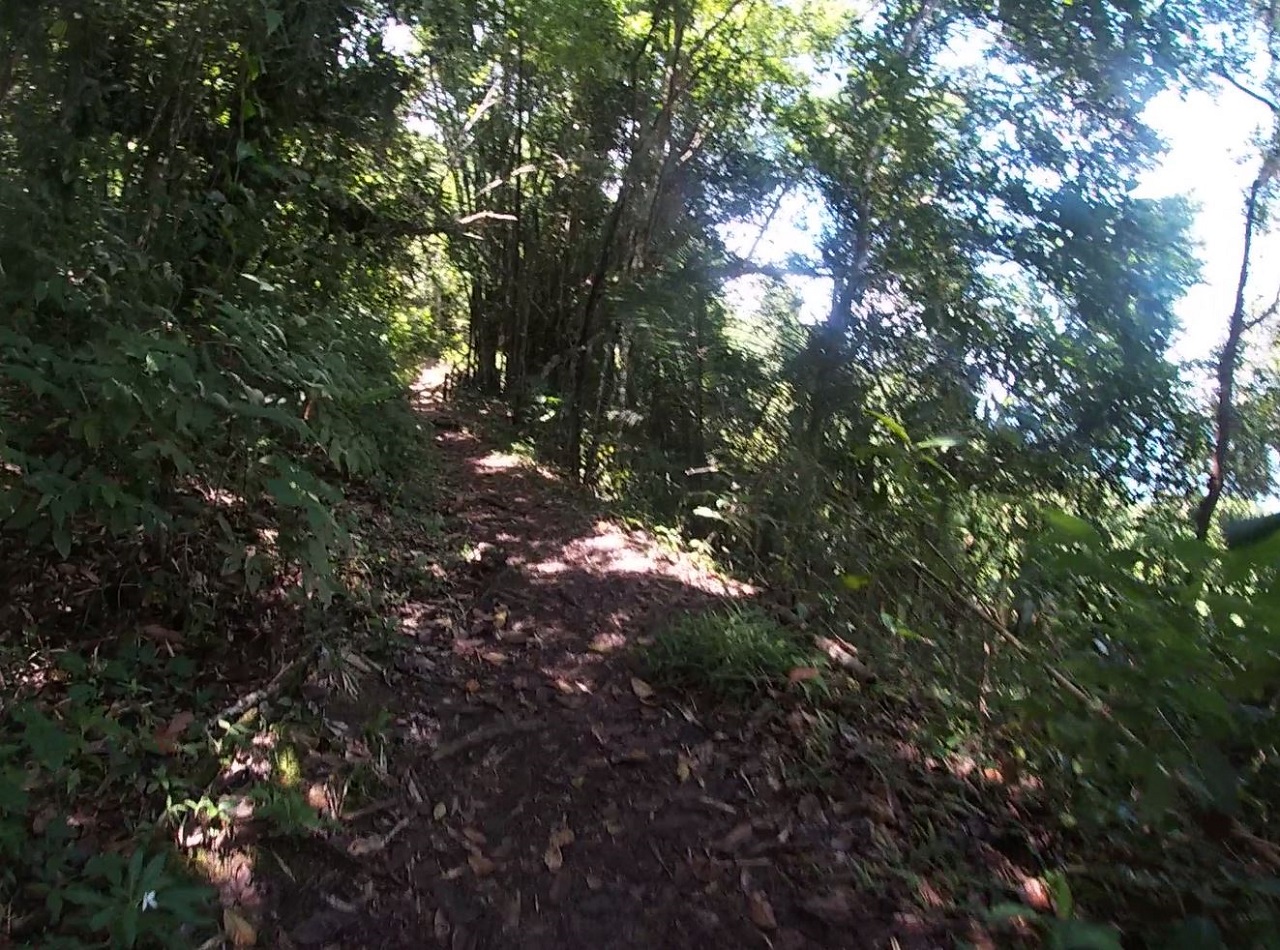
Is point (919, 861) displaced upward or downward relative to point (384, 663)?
upward

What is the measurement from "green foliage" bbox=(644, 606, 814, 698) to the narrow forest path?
0.14 m

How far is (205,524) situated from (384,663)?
0.91 meters

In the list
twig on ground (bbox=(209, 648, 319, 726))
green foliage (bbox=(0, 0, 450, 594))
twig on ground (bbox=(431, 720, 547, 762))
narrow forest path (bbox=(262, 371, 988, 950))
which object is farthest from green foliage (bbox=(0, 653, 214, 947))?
twig on ground (bbox=(431, 720, 547, 762))

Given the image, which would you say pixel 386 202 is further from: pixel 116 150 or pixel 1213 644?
pixel 1213 644

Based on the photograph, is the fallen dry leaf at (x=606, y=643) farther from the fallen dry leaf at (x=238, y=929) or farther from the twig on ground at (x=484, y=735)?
the fallen dry leaf at (x=238, y=929)

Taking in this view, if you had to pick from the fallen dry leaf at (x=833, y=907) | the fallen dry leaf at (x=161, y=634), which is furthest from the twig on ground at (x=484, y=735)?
the fallen dry leaf at (x=833, y=907)

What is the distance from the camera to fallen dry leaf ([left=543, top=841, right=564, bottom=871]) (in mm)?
2678

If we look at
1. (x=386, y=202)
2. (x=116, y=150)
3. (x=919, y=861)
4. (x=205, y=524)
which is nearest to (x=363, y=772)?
(x=205, y=524)

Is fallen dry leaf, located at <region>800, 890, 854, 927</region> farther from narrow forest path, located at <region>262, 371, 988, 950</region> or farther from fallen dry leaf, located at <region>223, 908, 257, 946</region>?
fallen dry leaf, located at <region>223, 908, 257, 946</region>

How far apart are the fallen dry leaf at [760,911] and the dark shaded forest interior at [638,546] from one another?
11 mm

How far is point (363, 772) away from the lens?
2.95 m

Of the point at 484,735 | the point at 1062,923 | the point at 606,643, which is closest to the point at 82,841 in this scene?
the point at 484,735

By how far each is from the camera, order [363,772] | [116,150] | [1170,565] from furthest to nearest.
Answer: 1. [116,150]
2. [363,772]
3. [1170,565]

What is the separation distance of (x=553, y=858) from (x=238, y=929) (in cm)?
89
